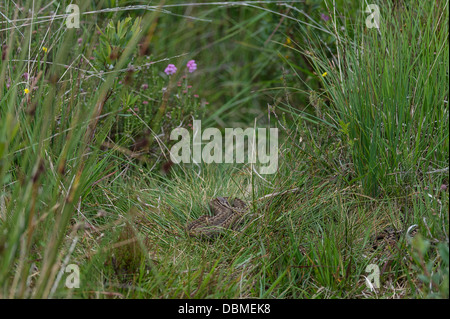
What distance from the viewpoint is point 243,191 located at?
307 centimetres

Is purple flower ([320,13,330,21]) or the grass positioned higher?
purple flower ([320,13,330,21])

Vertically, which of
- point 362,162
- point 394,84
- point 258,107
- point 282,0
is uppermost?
point 282,0

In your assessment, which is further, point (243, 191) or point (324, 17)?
point (324, 17)

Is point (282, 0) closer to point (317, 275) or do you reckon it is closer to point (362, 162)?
point (362, 162)

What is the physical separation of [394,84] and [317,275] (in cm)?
105

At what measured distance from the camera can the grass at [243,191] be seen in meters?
2.04

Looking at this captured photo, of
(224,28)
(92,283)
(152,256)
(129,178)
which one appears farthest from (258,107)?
(92,283)

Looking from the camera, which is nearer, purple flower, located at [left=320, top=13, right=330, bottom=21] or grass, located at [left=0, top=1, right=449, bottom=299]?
grass, located at [left=0, top=1, right=449, bottom=299]

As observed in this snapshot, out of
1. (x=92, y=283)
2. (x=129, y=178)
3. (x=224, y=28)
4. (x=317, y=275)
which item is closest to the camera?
(x=92, y=283)

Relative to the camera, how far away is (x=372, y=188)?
275 centimetres

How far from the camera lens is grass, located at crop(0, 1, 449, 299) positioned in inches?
80.4

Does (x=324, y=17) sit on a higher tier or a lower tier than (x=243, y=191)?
higher

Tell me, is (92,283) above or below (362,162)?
below
